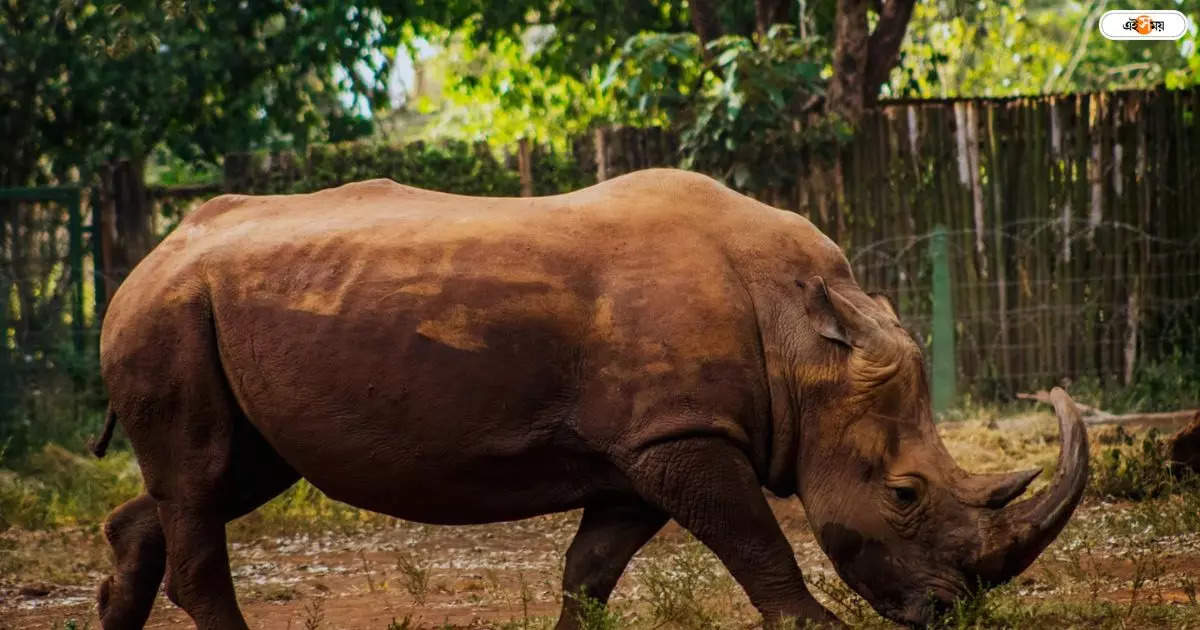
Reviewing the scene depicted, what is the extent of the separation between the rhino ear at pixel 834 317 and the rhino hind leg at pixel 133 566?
2352 mm

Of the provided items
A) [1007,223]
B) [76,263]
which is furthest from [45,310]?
[1007,223]

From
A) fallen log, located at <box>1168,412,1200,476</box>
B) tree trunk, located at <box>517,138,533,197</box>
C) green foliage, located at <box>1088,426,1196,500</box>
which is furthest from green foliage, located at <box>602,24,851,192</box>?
fallen log, located at <box>1168,412,1200,476</box>

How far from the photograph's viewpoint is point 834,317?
17.2ft

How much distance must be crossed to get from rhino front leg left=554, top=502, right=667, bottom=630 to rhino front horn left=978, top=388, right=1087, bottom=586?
1.07m

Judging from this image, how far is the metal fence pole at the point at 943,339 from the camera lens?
1171 centimetres

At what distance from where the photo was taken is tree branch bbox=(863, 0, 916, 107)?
12727mm

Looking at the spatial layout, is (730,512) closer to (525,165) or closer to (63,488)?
(63,488)

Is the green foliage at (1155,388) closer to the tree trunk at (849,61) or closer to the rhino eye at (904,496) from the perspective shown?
the tree trunk at (849,61)

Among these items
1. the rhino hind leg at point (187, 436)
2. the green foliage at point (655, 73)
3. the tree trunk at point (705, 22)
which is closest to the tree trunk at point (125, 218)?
the green foliage at point (655, 73)

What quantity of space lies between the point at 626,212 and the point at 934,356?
6.67 metres

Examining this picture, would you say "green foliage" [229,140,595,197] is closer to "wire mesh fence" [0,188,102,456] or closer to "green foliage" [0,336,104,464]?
"wire mesh fence" [0,188,102,456]

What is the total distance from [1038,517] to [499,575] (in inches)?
132

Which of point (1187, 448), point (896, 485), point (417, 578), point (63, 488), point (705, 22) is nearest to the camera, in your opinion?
point (896, 485)

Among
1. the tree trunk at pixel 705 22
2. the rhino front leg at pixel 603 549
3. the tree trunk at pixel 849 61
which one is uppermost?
the tree trunk at pixel 705 22
